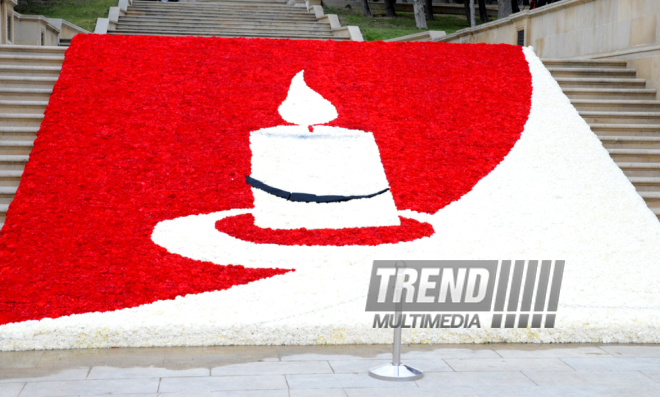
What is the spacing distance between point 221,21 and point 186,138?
Answer: 45.7ft

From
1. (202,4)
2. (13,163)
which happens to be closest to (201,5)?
(202,4)

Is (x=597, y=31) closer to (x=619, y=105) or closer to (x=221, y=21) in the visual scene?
(x=619, y=105)

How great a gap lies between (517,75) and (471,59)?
0.98m

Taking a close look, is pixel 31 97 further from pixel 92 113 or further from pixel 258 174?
pixel 258 174

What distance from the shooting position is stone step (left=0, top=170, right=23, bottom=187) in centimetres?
984

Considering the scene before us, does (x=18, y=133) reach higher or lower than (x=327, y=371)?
higher

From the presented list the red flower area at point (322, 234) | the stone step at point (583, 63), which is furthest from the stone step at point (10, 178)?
the stone step at point (583, 63)

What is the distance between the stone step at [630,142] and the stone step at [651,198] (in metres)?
1.52

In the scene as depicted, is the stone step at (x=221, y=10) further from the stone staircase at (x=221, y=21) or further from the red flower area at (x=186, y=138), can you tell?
the red flower area at (x=186, y=138)

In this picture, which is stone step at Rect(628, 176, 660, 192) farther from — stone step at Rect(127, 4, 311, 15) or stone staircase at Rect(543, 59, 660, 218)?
stone step at Rect(127, 4, 311, 15)

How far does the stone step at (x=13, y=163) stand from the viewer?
10.2 m

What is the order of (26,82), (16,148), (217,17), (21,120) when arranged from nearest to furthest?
(16,148) → (21,120) → (26,82) → (217,17)

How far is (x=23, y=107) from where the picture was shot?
11.7 metres

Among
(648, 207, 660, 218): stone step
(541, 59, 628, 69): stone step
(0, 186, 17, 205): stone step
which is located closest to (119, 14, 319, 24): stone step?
(541, 59, 628, 69): stone step
